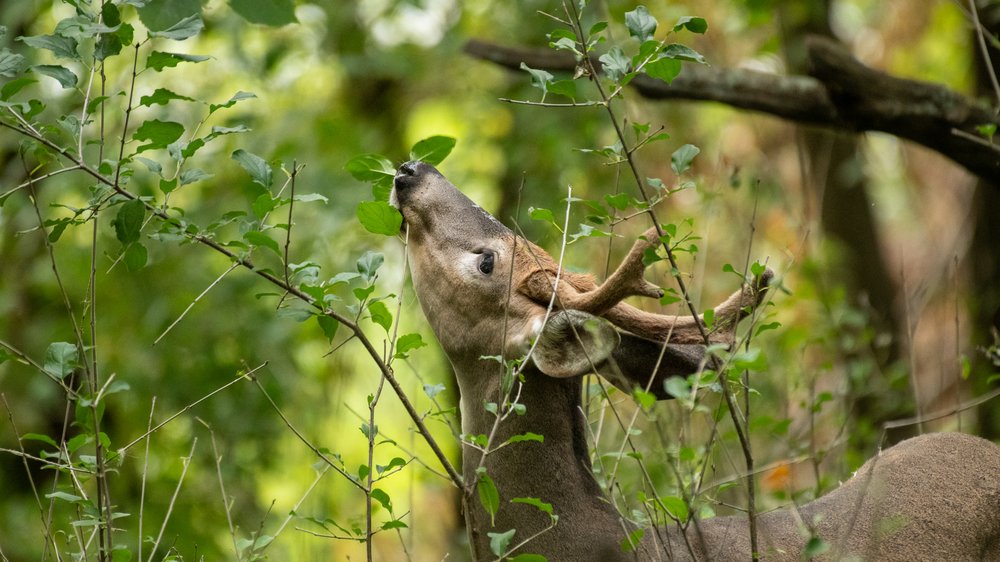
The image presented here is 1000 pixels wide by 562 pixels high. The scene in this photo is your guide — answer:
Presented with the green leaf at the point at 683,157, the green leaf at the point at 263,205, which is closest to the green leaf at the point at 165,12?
the green leaf at the point at 263,205

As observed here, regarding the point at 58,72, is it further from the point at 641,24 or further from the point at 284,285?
the point at 641,24

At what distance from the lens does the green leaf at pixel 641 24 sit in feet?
10.6

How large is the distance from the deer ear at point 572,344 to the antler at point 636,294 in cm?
10

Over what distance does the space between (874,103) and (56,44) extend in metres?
3.87

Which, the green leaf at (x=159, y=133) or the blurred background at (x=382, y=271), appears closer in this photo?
the green leaf at (x=159, y=133)

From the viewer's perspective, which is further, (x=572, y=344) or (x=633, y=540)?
(x=572, y=344)

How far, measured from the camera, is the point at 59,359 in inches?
130

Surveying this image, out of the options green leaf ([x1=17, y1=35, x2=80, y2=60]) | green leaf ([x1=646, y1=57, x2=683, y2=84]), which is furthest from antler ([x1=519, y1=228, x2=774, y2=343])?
green leaf ([x1=17, y1=35, x2=80, y2=60])

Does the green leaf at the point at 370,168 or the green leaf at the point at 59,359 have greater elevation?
the green leaf at the point at 370,168

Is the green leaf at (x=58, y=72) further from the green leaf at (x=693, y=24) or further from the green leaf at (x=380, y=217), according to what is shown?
the green leaf at (x=693, y=24)

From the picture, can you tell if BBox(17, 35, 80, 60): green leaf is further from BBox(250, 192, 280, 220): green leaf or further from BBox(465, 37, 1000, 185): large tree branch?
BBox(465, 37, 1000, 185): large tree branch

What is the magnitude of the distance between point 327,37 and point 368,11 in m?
0.67

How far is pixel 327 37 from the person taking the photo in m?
9.68

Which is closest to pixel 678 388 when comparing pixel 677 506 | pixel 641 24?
pixel 677 506
